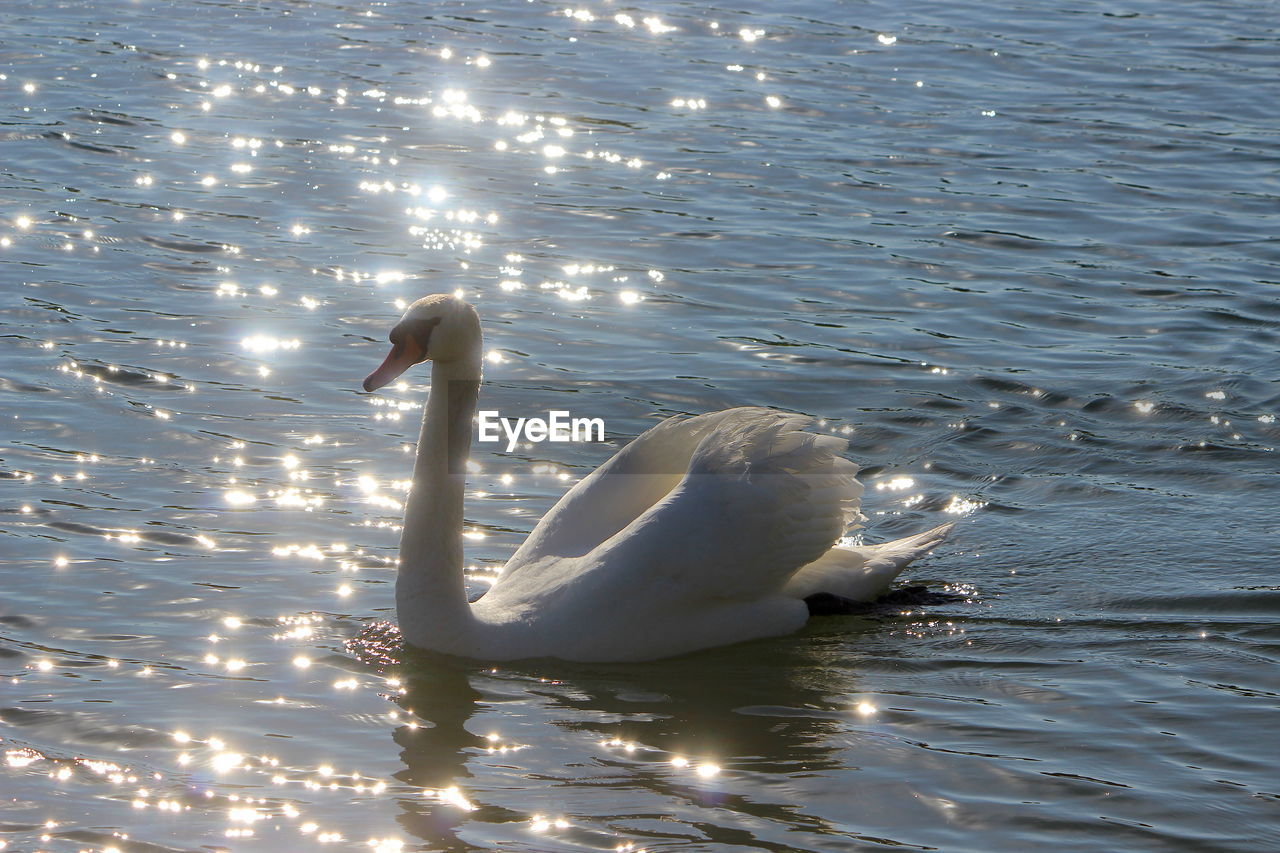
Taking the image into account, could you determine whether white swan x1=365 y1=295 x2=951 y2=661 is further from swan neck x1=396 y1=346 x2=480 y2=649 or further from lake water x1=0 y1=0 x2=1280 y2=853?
lake water x1=0 y1=0 x2=1280 y2=853

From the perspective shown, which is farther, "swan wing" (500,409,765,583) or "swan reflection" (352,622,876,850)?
"swan wing" (500,409,765,583)

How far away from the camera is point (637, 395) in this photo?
424 inches

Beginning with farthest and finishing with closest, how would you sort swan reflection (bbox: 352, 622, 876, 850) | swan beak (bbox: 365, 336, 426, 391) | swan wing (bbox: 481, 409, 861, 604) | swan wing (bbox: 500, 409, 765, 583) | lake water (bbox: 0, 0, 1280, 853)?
swan wing (bbox: 500, 409, 765, 583), swan wing (bbox: 481, 409, 861, 604), swan beak (bbox: 365, 336, 426, 391), lake water (bbox: 0, 0, 1280, 853), swan reflection (bbox: 352, 622, 876, 850)

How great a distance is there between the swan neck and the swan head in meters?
0.07

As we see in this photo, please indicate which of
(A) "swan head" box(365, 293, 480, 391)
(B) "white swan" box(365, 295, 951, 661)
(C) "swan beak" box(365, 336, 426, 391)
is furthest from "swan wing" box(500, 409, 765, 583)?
(C) "swan beak" box(365, 336, 426, 391)

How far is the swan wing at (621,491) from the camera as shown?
797 centimetres

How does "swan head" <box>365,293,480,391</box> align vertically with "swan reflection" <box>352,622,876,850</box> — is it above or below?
above

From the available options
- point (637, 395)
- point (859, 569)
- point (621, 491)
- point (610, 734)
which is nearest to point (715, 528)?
point (621, 491)

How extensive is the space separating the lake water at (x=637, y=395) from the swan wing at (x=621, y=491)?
0.61 metres

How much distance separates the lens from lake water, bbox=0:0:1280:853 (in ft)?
21.0

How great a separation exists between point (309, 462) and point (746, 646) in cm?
296

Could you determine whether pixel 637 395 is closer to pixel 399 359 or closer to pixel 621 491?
pixel 621 491

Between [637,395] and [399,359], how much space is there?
143 inches

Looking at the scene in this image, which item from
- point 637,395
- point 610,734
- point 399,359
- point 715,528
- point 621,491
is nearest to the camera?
point 610,734
